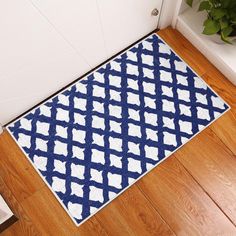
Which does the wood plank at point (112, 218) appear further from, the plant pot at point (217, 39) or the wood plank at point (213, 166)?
the plant pot at point (217, 39)

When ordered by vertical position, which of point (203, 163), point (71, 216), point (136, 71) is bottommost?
point (203, 163)

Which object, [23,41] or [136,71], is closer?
[23,41]

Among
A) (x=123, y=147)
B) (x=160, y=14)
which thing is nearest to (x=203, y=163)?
(x=123, y=147)

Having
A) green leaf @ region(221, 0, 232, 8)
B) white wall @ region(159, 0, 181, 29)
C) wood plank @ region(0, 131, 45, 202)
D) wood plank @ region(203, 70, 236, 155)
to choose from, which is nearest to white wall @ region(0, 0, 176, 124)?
white wall @ region(159, 0, 181, 29)

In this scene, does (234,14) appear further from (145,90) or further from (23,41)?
(23,41)

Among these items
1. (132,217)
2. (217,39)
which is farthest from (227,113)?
(132,217)

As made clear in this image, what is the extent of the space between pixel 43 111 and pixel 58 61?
25cm

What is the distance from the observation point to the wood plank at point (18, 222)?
129 centimetres

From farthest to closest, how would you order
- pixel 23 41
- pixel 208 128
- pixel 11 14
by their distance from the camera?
pixel 208 128 < pixel 23 41 < pixel 11 14

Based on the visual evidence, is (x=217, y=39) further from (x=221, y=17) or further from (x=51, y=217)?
(x=51, y=217)

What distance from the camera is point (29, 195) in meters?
1.34

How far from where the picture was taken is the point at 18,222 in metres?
1.31

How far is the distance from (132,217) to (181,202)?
0.19 meters

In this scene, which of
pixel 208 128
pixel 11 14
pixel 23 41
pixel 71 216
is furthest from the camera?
pixel 208 128
